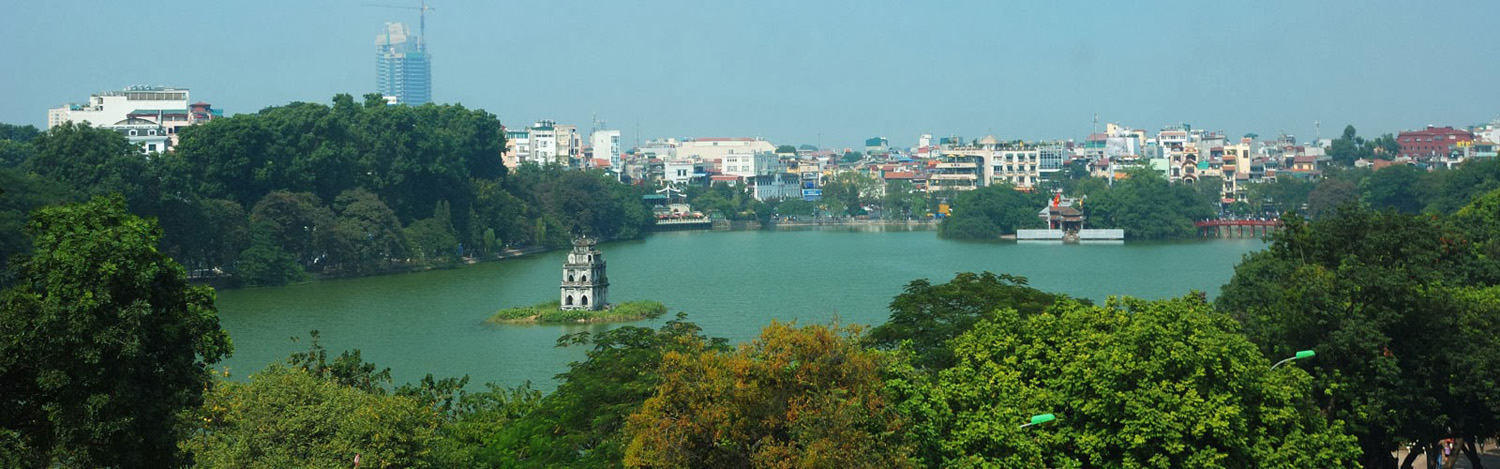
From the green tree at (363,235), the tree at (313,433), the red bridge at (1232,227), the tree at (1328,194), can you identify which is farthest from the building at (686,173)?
the tree at (313,433)

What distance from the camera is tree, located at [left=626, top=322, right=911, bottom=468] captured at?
329 inches

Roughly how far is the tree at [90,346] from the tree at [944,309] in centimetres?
590

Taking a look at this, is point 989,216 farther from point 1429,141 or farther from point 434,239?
point 1429,141

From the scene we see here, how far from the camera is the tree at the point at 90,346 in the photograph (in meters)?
7.61

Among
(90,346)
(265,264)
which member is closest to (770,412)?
(90,346)

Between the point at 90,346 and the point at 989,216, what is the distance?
49395 mm

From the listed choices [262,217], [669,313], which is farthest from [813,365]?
[262,217]

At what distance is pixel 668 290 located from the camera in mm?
32281

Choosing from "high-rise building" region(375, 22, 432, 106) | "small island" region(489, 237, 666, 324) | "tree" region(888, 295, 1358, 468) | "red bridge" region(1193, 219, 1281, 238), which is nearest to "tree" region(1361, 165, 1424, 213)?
"red bridge" region(1193, 219, 1281, 238)

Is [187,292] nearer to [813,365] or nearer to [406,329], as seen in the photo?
[813,365]

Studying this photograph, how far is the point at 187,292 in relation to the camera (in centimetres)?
855

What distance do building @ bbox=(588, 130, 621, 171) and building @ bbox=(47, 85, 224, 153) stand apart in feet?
128

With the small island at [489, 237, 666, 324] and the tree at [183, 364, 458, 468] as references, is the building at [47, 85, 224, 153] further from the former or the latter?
the tree at [183, 364, 458, 468]

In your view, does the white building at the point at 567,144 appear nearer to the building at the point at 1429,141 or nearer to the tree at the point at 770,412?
the building at the point at 1429,141
